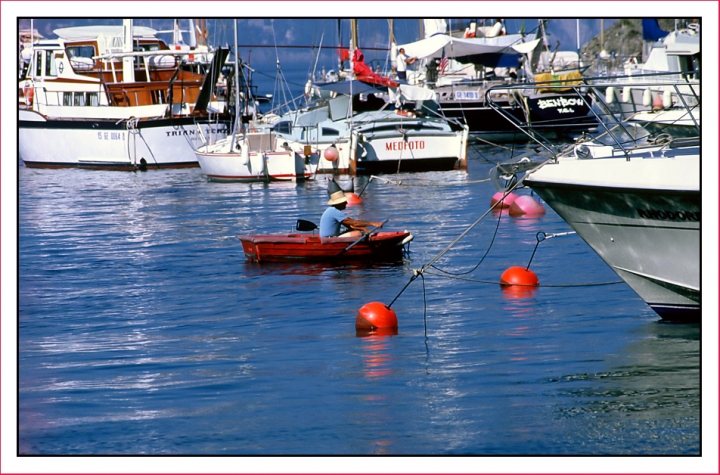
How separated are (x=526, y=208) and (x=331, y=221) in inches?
286

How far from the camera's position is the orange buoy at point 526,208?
22.5 metres

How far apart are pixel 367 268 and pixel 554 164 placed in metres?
5.72

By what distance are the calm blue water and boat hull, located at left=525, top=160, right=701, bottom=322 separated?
1.86 ft

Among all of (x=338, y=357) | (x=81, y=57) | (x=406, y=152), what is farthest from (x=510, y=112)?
(x=338, y=357)

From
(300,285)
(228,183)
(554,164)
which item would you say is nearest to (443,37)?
(228,183)

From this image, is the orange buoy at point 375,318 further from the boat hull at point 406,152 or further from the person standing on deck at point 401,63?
the person standing on deck at point 401,63

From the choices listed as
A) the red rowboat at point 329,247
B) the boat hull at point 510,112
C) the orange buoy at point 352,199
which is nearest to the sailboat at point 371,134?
the boat hull at point 510,112

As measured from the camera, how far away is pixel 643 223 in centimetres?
1111

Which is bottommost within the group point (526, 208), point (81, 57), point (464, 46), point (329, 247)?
point (329, 247)

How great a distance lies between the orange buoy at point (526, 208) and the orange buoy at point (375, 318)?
34.3ft

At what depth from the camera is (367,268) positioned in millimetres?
16547

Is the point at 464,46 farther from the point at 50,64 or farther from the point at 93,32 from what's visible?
the point at 50,64

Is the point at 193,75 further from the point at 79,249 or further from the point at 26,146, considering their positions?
the point at 79,249

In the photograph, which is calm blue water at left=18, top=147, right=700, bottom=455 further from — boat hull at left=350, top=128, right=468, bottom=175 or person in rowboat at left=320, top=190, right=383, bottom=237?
boat hull at left=350, top=128, right=468, bottom=175
